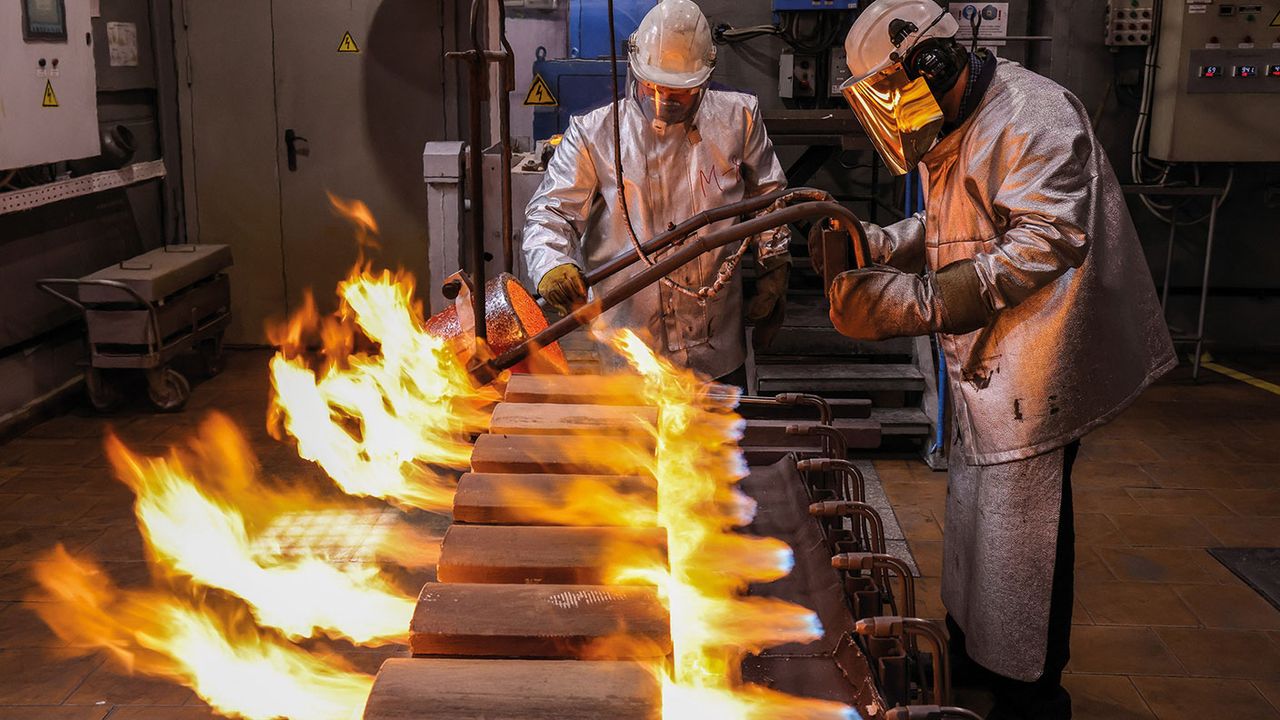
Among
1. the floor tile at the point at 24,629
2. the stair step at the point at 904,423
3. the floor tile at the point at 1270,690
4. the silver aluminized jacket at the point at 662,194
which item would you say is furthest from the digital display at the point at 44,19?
the floor tile at the point at 1270,690

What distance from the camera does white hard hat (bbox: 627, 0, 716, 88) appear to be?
324 centimetres

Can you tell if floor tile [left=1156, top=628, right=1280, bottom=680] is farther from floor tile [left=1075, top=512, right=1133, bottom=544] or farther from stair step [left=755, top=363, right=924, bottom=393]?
stair step [left=755, top=363, right=924, bottom=393]

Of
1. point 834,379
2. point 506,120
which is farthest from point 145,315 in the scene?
point 506,120

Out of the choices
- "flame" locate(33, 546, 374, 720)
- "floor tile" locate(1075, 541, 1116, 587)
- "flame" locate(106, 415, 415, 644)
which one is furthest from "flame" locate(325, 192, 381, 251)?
"floor tile" locate(1075, 541, 1116, 587)

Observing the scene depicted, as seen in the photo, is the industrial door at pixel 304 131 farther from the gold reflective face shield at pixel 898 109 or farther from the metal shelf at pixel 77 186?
the gold reflective face shield at pixel 898 109

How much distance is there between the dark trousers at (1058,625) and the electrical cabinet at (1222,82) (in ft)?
14.4

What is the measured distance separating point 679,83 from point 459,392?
1.16m

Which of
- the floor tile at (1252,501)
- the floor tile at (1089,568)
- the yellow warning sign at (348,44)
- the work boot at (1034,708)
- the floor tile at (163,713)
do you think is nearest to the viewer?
the work boot at (1034,708)

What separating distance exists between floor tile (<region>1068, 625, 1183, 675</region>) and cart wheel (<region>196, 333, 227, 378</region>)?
15.9ft

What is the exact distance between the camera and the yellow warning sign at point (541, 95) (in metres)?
5.29

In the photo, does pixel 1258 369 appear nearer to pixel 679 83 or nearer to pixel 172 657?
pixel 679 83

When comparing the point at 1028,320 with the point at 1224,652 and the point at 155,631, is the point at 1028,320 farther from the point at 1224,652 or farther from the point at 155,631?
the point at 155,631

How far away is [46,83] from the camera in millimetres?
5148

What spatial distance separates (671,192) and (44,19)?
3366 millimetres
